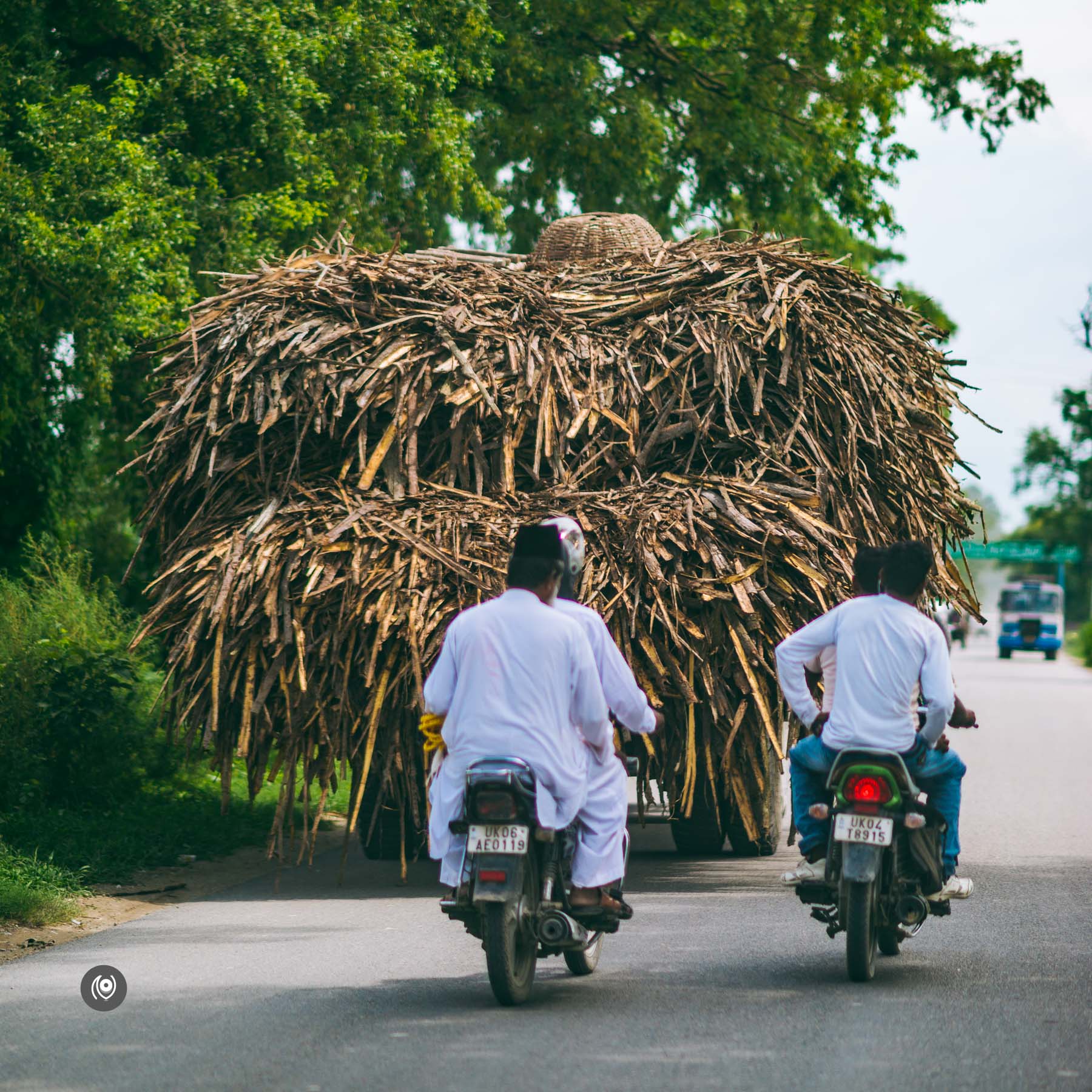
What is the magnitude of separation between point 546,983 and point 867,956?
1228 mm

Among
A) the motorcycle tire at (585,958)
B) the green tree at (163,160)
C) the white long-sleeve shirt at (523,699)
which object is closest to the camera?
the white long-sleeve shirt at (523,699)

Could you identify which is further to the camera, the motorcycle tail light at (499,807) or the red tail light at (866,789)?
the red tail light at (866,789)

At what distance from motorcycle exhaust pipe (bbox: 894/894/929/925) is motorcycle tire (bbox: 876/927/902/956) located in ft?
0.71

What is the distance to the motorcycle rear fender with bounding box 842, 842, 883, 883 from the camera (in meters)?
5.73

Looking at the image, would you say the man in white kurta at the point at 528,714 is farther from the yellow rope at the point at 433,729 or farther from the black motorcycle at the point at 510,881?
the yellow rope at the point at 433,729

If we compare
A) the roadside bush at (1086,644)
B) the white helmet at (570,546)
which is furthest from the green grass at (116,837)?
the roadside bush at (1086,644)

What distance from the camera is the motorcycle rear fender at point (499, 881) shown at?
5.26m

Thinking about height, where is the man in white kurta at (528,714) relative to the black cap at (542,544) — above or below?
below

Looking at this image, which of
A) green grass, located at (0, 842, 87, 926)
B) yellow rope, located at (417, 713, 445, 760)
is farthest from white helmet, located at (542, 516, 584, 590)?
green grass, located at (0, 842, 87, 926)

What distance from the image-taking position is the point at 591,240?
1055cm

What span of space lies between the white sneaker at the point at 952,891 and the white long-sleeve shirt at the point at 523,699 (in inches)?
61.4

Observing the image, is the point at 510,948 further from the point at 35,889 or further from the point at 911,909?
the point at 35,889

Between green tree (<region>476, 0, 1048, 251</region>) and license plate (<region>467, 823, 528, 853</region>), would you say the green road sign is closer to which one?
green tree (<region>476, 0, 1048, 251</region>)

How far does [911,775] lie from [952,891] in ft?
1.61
